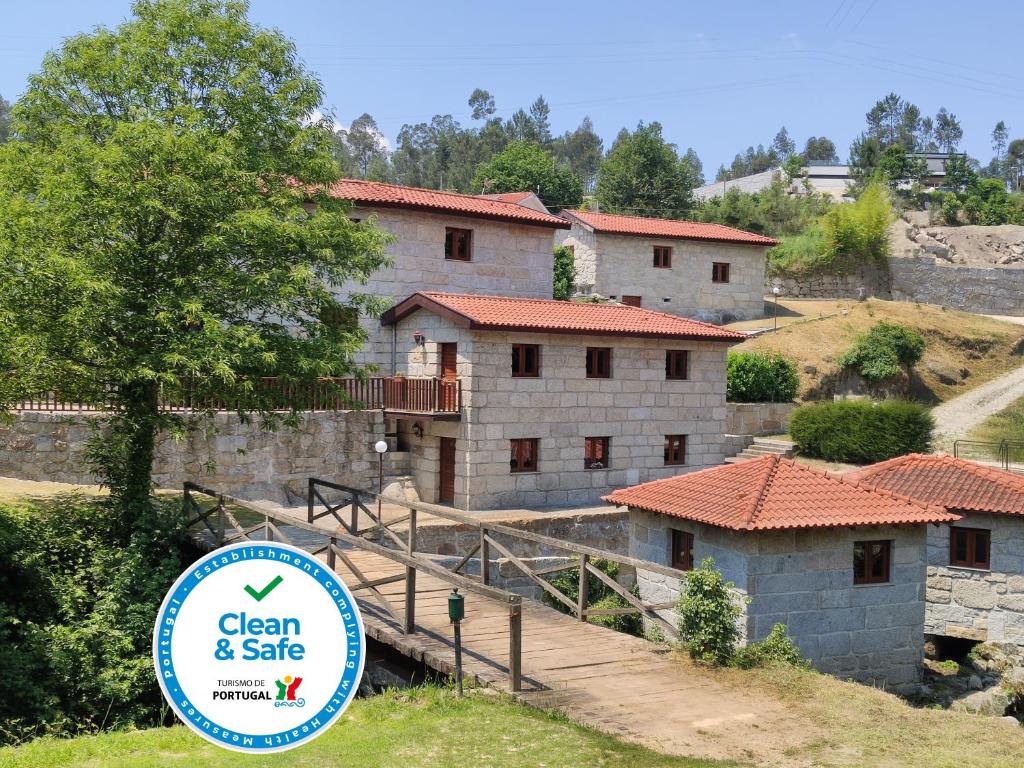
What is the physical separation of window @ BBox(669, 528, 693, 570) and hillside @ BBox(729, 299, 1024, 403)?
2196 centimetres

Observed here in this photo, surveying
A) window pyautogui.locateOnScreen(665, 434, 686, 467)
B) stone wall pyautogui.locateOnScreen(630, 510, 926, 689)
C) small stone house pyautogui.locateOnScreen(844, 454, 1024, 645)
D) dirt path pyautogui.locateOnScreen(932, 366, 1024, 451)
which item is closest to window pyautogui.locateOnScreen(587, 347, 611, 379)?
window pyautogui.locateOnScreen(665, 434, 686, 467)

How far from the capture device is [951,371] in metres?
42.8

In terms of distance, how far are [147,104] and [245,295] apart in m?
3.66

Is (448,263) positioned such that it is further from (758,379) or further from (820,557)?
(820,557)

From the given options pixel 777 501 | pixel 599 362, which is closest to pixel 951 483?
pixel 777 501

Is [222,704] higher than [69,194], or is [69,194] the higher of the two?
[69,194]

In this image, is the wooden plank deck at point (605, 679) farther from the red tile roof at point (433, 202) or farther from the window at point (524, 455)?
the red tile roof at point (433, 202)

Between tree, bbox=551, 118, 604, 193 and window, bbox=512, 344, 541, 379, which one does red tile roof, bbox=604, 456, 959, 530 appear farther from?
tree, bbox=551, 118, 604, 193

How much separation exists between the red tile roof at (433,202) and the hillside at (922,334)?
1321 cm

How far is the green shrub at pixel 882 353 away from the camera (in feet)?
129

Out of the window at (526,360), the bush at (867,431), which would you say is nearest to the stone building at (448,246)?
the window at (526,360)

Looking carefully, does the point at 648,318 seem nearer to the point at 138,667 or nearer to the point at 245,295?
the point at 245,295

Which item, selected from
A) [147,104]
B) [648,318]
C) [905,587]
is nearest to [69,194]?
[147,104]

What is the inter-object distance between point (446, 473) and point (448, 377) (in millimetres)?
2497
